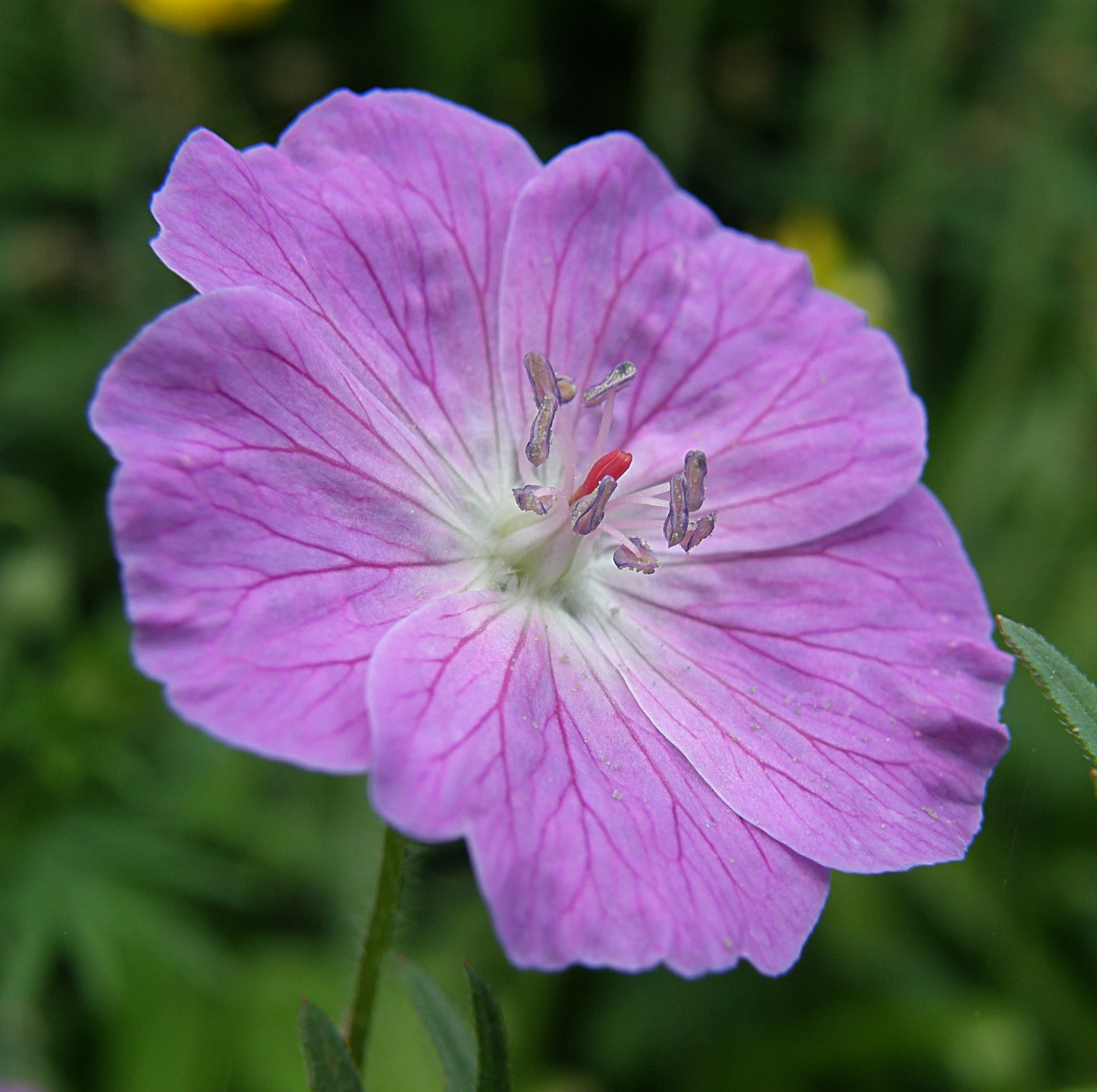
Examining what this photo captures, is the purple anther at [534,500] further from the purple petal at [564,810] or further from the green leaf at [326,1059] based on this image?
the green leaf at [326,1059]

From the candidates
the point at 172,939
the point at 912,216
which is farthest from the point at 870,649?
the point at 912,216

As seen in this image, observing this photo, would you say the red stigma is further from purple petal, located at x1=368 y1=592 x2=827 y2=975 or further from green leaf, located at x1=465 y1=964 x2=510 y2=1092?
green leaf, located at x1=465 y1=964 x2=510 y2=1092

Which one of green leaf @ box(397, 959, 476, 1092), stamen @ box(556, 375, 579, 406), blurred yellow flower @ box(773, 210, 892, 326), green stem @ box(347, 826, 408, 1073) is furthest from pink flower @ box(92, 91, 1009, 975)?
blurred yellow flower @ box(773, 210, 892, 326)

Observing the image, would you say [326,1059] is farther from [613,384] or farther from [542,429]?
[613,384]

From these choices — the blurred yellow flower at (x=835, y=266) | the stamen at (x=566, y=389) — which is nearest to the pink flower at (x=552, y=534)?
the stamen at (x=566, y=389)

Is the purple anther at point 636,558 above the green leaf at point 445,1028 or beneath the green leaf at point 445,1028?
above

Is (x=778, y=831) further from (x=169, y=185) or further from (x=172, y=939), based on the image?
(x=172, y=939)

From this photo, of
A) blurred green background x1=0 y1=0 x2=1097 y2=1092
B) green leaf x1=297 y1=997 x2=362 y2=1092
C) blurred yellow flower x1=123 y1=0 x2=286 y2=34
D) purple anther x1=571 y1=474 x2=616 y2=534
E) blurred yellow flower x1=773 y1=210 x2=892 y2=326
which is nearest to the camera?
green leaf x1=297 y1=997 x2=362 y2=1092
